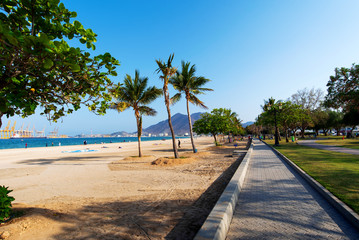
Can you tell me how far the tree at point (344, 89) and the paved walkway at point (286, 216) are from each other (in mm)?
19423

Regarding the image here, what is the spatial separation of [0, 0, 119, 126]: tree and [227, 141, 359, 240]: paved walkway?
379cm

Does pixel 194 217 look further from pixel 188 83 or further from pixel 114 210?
pixel 188 83

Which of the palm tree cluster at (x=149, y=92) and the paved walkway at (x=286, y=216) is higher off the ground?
the palm tree cluster at (x=149, y=92)

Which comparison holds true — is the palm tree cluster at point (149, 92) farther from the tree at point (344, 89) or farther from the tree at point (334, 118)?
the tree at point (334, 118)

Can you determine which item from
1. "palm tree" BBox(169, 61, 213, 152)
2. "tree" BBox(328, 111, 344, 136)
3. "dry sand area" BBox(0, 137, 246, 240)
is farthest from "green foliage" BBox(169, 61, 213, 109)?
"tree" BBox(328, 111, 344, 136)

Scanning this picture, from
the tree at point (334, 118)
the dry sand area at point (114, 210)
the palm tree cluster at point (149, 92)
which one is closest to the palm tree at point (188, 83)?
the palm tree cluster at point (149, 92)

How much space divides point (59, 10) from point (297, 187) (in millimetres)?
7433

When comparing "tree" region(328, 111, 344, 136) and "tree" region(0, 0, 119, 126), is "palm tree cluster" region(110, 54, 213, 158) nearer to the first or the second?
"tree" region(0, 0, 119, 126)

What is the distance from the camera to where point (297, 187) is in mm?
5898

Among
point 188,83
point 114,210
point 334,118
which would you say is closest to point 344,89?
point 188,83

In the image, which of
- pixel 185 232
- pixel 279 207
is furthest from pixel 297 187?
pixel 185 232

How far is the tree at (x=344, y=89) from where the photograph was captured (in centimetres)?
1914

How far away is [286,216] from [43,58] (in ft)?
16.5

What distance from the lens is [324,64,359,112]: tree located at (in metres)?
19.1
